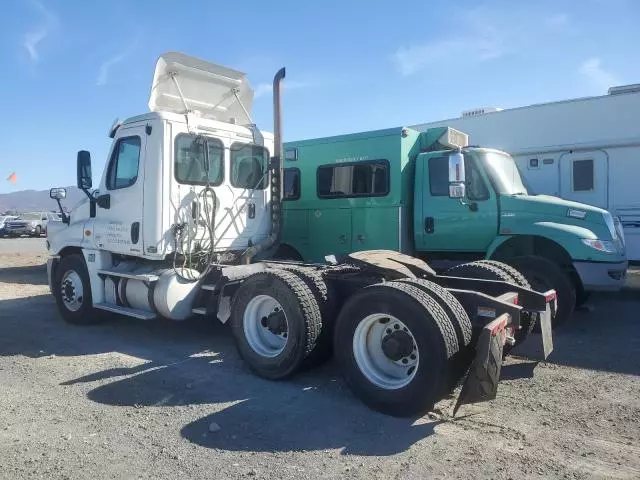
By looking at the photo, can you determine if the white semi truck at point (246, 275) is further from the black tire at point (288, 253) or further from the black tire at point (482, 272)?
the black tire at point (288, 253)

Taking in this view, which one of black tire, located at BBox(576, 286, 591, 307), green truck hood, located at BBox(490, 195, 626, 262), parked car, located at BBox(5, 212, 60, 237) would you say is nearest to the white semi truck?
green truck hood, located at BBox(490, 195, 626, 262)

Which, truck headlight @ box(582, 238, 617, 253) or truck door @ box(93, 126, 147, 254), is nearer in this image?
truck door @ box(93, 126, 147, 254)

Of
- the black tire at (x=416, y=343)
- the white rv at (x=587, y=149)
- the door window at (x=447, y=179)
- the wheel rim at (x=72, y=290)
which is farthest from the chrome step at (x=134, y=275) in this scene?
the white rv at (x=587, y=149)

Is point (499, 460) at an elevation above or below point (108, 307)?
below

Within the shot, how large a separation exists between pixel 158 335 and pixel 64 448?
3.63m

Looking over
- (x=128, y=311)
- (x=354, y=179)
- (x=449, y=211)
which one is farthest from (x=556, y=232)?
(x=128, y=311)

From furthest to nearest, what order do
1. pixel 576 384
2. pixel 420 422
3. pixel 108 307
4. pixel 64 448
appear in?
pixel 108 307, pixel 576 384, pixel 420 422, pixel 64 448

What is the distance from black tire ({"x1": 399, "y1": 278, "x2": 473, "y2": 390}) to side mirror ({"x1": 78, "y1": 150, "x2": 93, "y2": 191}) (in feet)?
17.0

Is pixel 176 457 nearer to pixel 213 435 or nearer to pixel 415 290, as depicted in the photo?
pixel 213 435

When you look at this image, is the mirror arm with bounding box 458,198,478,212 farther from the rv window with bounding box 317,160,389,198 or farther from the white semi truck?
the rv window with bounding box 317,160,389,198

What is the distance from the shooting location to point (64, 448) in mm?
3949

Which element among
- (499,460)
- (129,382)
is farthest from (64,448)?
(499,460)

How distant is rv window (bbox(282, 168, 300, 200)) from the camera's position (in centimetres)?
955

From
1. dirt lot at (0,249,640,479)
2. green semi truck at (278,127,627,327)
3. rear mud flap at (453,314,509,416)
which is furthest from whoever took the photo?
green semi truck at (278,127,627,327)
